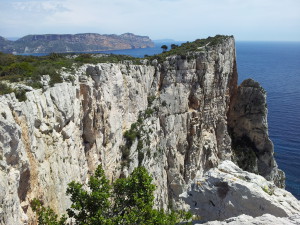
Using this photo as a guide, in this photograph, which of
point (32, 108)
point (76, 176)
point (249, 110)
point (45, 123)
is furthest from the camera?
point (249, 110)

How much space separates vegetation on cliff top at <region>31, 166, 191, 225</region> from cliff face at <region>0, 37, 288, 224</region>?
8.42ft

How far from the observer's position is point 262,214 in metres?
11.3

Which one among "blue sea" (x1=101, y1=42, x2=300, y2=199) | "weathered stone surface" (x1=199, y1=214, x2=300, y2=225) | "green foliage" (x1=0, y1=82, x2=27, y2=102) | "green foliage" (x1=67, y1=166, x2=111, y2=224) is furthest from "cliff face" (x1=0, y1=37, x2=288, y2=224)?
"blue sea" (x1=101, y1=42, x2=300, y2=199)

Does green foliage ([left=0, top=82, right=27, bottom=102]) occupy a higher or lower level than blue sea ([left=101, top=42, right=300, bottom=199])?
higher

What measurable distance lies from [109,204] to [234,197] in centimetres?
711

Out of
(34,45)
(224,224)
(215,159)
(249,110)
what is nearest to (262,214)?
(224,224)

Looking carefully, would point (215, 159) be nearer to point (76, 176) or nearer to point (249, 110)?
point (249, 110)

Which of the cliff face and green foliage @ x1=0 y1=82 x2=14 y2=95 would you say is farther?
green foliage @ x1=0 y1=82 x2=14 y2=95

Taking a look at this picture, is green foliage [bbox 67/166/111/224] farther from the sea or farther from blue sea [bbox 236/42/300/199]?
the sea

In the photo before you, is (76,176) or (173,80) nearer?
(76,176)

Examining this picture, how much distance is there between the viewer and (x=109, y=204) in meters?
15.1

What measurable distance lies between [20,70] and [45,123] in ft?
21.8

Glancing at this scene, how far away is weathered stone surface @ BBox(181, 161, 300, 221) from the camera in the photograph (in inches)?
450

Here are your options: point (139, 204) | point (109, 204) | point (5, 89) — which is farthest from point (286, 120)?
point (5, 89)
